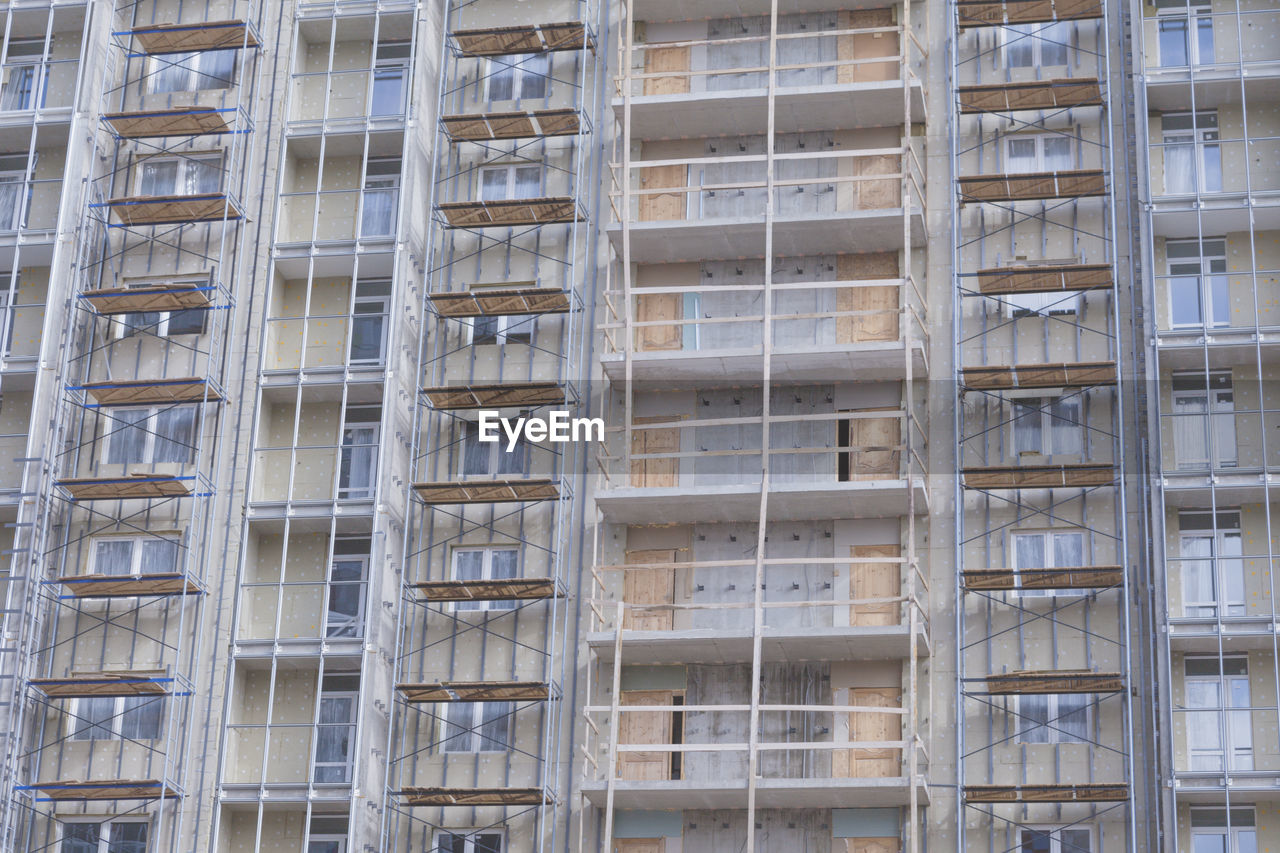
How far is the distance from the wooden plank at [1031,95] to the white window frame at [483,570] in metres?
12.3

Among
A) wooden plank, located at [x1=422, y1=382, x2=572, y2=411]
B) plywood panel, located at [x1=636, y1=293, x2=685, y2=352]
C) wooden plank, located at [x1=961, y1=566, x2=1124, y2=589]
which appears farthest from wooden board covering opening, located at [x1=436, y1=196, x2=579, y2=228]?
wooden plank, located at [x1=961, y1=566, x2=1124, y2=589]

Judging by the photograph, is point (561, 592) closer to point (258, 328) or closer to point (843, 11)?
point (258, 328)

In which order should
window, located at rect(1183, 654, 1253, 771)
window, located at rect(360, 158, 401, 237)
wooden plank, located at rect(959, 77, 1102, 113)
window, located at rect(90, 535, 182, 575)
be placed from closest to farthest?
window, located at rect(1183, 654, 1253, 771) < wooden plank, located at rect(959, 77, 1102, 113) < window, located at rect(90, 535, 182, 575) < window, located at rect(360, 158, 401, 237)

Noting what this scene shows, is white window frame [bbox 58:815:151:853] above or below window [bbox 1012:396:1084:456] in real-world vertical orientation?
below

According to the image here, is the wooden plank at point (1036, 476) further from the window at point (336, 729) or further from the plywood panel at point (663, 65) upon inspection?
the window at point (336, 729)

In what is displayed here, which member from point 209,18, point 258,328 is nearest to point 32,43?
point 209,18

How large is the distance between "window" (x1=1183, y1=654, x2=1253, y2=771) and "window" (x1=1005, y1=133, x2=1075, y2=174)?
990 centimetres

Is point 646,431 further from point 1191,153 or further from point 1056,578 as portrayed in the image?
point 1191,153

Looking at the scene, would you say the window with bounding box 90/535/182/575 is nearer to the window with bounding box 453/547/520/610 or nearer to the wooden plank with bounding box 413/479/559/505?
the wooden plank with bounding box 413/479/559/505

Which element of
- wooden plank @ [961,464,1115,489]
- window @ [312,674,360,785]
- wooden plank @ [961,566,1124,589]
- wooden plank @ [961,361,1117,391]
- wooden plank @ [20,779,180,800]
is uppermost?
wooden plank @ [961,361,1117,391]

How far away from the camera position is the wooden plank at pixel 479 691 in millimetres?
35250

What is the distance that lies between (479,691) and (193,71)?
1508cm

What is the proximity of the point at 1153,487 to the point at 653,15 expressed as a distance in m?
14.1

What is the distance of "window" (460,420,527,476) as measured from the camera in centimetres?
3806
